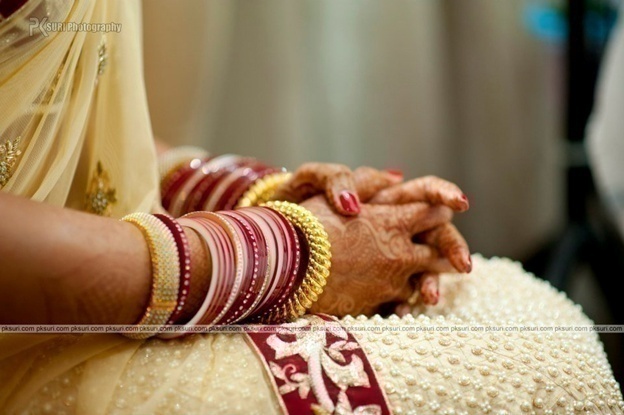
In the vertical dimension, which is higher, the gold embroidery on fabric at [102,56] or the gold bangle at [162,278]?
the gold embroidery on fabric at [102,56]

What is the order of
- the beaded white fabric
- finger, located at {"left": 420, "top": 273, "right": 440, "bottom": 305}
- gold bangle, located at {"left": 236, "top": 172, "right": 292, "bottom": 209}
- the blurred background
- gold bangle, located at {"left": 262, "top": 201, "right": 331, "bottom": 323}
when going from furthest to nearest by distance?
the blurred background → gold bangle, located at {"left": 236, "top": 172, "right": 292, "bottom": 209} → finger, located at {"left": 420, "top": 273, "right": 440, "bottom": 305} → gold bangle, located at {"left": 262, "top": 201, "right": 331, "bottom": 323} → the beaded white fabric

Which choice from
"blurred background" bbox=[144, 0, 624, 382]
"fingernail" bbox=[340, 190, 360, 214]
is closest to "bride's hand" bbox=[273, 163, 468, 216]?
"fingernail" bbox=[340, 190, 360, 214]

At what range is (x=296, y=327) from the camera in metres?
0.57

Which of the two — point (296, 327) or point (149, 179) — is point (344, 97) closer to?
point (149, 179)

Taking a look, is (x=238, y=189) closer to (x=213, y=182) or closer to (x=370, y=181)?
(x=213, y=182)

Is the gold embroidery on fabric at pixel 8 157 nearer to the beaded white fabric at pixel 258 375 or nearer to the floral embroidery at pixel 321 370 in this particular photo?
the beaded white fabric at pixel 258 375

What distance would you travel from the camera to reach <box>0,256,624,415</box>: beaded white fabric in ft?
1.68

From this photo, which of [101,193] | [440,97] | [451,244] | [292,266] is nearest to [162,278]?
[292,266]

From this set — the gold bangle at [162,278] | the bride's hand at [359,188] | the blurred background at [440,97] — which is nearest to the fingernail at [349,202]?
the bride's hand at [359,188]

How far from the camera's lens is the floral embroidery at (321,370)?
51cm

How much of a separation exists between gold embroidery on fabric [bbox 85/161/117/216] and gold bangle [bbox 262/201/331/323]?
0.18m

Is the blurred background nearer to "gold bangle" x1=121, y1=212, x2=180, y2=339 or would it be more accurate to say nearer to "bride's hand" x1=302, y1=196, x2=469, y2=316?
"bride's hand" x1=302, y1=196, x2=469, y2=316

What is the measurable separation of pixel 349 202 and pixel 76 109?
0.27m

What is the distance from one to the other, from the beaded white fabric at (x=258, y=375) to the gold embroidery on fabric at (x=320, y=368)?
0.01 m
